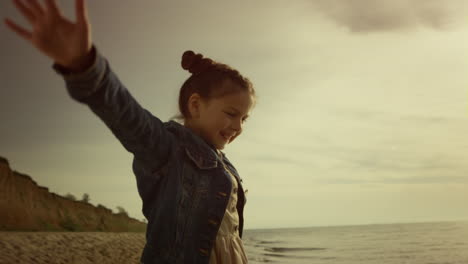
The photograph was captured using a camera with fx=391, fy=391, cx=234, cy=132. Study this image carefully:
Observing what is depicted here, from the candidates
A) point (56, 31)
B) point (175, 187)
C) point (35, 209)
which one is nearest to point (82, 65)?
point (56, 31)

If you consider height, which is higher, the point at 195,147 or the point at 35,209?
the point at 195,147

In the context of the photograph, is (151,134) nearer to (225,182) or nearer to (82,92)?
(82,92)

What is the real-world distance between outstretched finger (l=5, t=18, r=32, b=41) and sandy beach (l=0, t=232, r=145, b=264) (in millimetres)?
6523

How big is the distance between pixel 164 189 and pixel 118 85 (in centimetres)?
60

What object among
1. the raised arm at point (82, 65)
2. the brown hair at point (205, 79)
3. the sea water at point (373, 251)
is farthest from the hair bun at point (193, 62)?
the sea water at point (373, 251)

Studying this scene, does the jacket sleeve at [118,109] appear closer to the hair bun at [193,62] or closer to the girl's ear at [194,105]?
the girl's ear at [194,105]

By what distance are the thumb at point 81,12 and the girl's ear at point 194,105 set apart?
1023mm

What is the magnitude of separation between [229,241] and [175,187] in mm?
437

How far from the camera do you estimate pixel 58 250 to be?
27.3 ft

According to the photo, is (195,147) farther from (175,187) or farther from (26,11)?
(26,11)

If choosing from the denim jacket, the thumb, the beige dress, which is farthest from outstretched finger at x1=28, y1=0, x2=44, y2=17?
the beige dress

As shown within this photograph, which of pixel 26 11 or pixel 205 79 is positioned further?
pixel 205 79

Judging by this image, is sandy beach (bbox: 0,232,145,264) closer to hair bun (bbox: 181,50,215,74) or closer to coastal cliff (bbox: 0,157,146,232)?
coastal cliff (bbox: 0,157,146,232)

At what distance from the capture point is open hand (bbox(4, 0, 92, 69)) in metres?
1.11
